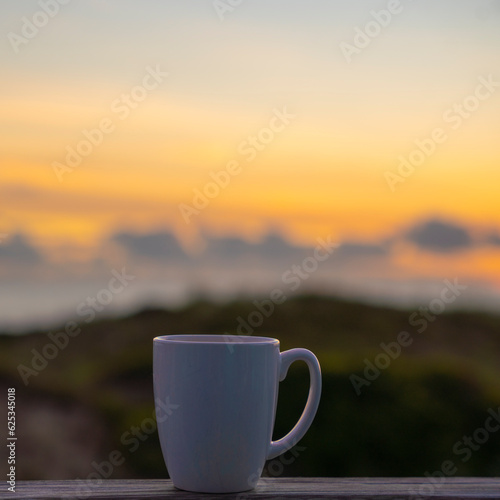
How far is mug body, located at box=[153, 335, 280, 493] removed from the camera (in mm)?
732

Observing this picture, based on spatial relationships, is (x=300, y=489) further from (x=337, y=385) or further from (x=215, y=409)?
(x=337, y=385)

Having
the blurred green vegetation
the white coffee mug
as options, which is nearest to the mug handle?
the white coffee mug

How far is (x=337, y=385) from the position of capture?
2.58 metres

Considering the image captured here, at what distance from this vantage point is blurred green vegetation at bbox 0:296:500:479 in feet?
7.95

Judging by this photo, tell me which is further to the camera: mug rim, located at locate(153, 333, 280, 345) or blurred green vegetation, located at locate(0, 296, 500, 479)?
blurred green vegetation, located at locate(0, 296, 500, 479)

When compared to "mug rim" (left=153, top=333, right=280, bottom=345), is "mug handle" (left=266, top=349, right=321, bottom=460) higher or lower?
lower

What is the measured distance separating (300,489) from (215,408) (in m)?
0.16

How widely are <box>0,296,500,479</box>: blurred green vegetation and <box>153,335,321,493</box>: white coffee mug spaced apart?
1.61 m

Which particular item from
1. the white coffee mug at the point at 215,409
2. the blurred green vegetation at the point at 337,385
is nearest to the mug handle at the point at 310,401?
the white coffee mug at the point at 215,409

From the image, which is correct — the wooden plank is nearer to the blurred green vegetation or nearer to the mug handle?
the mug handle

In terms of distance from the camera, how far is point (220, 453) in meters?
0.74

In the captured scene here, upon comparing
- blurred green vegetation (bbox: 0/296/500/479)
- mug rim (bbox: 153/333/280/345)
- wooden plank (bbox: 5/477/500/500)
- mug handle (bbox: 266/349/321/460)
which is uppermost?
mug rim (bbox: 153/333/280/345)

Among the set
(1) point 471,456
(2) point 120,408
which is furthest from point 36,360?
(1) point 471,456

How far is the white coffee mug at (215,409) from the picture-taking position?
732 mm
